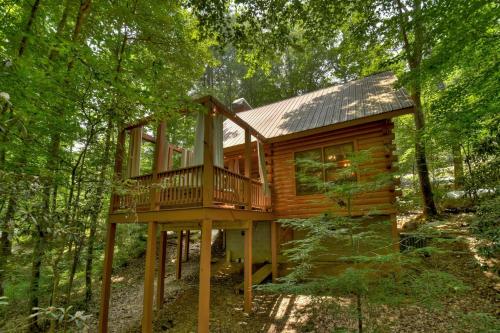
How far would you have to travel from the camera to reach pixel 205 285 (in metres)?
5.30

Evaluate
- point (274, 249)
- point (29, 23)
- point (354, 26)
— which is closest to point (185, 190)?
point (29, 23)

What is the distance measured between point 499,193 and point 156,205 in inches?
288

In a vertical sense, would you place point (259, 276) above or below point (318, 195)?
below

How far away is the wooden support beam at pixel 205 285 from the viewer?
5102 millimetres

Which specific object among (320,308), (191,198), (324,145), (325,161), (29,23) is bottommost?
(320,308)

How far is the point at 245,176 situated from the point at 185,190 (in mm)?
1964

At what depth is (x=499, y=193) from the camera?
197 inches

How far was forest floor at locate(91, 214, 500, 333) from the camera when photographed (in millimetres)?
5119

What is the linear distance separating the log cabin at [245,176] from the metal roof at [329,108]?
49mm

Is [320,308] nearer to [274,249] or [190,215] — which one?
[274,249]

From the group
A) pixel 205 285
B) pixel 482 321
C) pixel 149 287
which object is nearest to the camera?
pixel 482 321

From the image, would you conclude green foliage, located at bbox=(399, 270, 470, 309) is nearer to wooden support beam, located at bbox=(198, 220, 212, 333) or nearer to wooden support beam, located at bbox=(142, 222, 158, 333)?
wooden support beam, located at bbox=(198, 220, 212, 333)

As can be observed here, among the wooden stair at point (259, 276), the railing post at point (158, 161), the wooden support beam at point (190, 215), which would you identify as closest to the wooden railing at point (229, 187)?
the wooden support beam at point (190, 215)

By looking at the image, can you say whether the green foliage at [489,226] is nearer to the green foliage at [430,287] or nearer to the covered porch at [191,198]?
the green foliage at [430,287]
